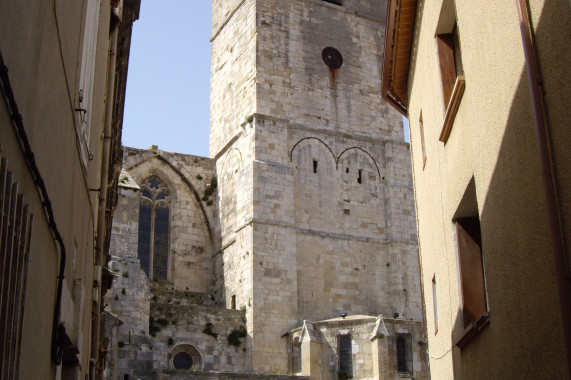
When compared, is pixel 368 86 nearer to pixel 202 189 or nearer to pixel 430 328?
pixel 202 189

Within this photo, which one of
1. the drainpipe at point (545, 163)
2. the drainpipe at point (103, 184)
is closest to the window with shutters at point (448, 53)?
the drainpipe at point (545, 163)

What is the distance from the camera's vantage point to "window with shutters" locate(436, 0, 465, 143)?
327 inches

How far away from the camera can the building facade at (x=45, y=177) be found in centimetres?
398

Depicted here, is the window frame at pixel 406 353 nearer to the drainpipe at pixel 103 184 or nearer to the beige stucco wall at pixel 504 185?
the drainpipe at pixel 103 184

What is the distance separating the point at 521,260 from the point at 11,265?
10.7 feet

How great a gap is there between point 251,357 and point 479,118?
62.5 ft

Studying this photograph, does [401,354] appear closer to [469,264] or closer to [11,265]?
[469,264]

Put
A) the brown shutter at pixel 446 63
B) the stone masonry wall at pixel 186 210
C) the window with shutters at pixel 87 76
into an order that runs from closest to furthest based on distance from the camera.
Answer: the window with shutters at pixel 87 76
the brown shutter at pixel 446 63
the stone masonry wall at pixel 186 210

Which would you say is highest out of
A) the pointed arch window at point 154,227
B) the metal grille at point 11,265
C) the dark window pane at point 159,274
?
the pointed arch window at point 154,227

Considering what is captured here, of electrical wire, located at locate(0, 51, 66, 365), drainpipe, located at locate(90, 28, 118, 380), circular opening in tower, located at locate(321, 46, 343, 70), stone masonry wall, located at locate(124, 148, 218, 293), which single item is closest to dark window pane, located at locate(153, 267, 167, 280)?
stone masonry wall, located at locate(124, 148, 218, 293)

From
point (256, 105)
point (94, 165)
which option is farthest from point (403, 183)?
point (94, 165)

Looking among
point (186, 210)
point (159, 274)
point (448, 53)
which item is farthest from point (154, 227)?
point (448, 53)

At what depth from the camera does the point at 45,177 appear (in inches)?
203

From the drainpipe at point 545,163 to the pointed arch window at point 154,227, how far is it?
23690 mm
